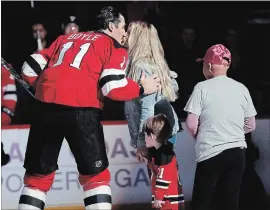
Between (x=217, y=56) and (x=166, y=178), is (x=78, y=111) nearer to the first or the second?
(x=166, y=178)

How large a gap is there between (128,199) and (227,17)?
8.57ft

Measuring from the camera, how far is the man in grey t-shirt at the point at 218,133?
534cm

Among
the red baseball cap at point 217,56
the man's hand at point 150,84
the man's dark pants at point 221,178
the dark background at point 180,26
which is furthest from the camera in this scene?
the dark background at point 180,26

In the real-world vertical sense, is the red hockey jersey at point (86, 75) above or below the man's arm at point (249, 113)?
above

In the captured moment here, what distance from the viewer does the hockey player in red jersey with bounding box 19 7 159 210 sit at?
496cm

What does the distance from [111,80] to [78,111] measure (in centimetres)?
30

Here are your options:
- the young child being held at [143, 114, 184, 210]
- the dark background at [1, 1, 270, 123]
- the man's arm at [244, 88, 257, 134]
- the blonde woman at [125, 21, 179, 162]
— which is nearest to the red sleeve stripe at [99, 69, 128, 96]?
the blonde woman at [125, 21, 179, 162]

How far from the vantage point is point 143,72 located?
5570mm

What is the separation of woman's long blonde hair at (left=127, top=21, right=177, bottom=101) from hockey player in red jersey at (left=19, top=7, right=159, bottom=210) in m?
0.57

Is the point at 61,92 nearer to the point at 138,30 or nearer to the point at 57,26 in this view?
the point at 138,30

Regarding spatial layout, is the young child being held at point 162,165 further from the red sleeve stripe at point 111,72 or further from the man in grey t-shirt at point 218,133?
the red sleeve stripe at point 111,72

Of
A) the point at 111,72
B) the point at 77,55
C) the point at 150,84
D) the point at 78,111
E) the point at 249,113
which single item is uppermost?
the point at 77,55

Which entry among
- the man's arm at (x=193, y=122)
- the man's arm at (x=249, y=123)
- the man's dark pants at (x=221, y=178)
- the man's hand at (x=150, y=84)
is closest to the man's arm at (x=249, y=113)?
the man's arm at (x=249, y=123)

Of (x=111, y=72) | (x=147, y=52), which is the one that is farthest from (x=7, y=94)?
(x=111, y=72)
